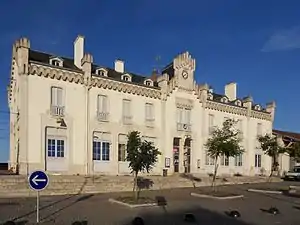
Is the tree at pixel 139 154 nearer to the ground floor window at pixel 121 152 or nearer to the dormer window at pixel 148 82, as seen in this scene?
the ground floor window at pixel 121 152

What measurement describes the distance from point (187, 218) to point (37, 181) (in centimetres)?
603

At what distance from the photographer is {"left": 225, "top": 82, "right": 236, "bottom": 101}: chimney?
173 ft

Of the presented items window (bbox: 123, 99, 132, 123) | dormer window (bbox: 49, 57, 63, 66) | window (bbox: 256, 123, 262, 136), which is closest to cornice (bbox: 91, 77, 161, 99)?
window (bbox: 123, 99, 132, 123)

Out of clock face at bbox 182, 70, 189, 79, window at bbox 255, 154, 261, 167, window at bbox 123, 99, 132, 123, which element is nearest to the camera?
window at bbox 123, 99, 132, 123

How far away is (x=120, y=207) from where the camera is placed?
59.7ft

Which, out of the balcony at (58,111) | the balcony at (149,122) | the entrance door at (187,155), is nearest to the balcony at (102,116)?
the balcony at (58,111)

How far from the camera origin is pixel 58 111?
32.0m

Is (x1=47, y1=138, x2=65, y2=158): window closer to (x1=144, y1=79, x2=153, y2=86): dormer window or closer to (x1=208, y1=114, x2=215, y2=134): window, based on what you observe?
(x1=144, y1=79, x2=153, y2=86): dormer window

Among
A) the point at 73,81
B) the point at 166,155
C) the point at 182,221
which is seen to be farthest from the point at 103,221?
the point at 166,155

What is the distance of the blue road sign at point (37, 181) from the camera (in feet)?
37.9

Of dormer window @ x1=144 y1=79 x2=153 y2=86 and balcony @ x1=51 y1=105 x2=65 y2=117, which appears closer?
balcony @ x1=51 y1=105 x2=65 y2=117

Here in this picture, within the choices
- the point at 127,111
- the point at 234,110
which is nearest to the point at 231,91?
the point at 234,110

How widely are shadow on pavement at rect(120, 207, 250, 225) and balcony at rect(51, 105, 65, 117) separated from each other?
58.3 feet

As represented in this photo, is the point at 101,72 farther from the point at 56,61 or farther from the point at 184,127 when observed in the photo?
the point at 184,127
